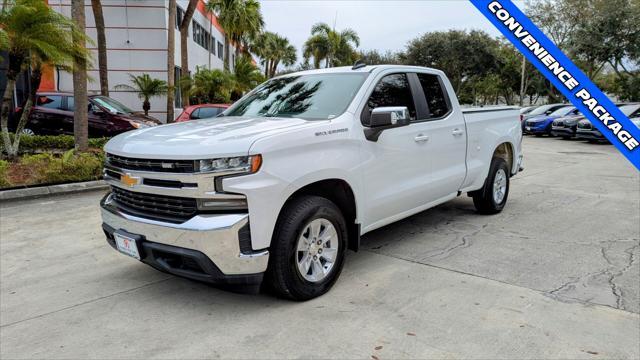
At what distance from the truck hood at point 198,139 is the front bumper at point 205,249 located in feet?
1.49

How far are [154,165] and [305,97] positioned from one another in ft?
5.70

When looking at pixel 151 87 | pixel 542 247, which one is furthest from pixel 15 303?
pixel 151 87

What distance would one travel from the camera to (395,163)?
15.0 ft

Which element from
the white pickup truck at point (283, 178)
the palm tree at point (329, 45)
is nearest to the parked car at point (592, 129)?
the white pickup truck at point (283, 178)

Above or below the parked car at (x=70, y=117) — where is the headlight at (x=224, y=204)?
below

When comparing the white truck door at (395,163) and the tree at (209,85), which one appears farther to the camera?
the tree at (209,85)

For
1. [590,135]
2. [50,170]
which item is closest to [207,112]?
[50,170]

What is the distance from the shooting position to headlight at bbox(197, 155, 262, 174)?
10.7 feet

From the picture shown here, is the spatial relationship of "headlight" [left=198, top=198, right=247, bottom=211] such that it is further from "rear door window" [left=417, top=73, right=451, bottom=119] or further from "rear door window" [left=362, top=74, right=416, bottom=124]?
"rear door window" [left=417, top=73, right=451, bottom=119]

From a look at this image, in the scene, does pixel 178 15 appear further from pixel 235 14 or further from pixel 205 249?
pixel 205 249

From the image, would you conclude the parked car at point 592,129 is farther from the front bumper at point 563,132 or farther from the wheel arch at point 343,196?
the wheel arch at point 343,196

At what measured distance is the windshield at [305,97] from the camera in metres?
4.35

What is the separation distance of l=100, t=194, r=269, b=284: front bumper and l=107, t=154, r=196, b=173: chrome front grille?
35cm

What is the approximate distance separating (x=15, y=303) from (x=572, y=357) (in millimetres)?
4136
